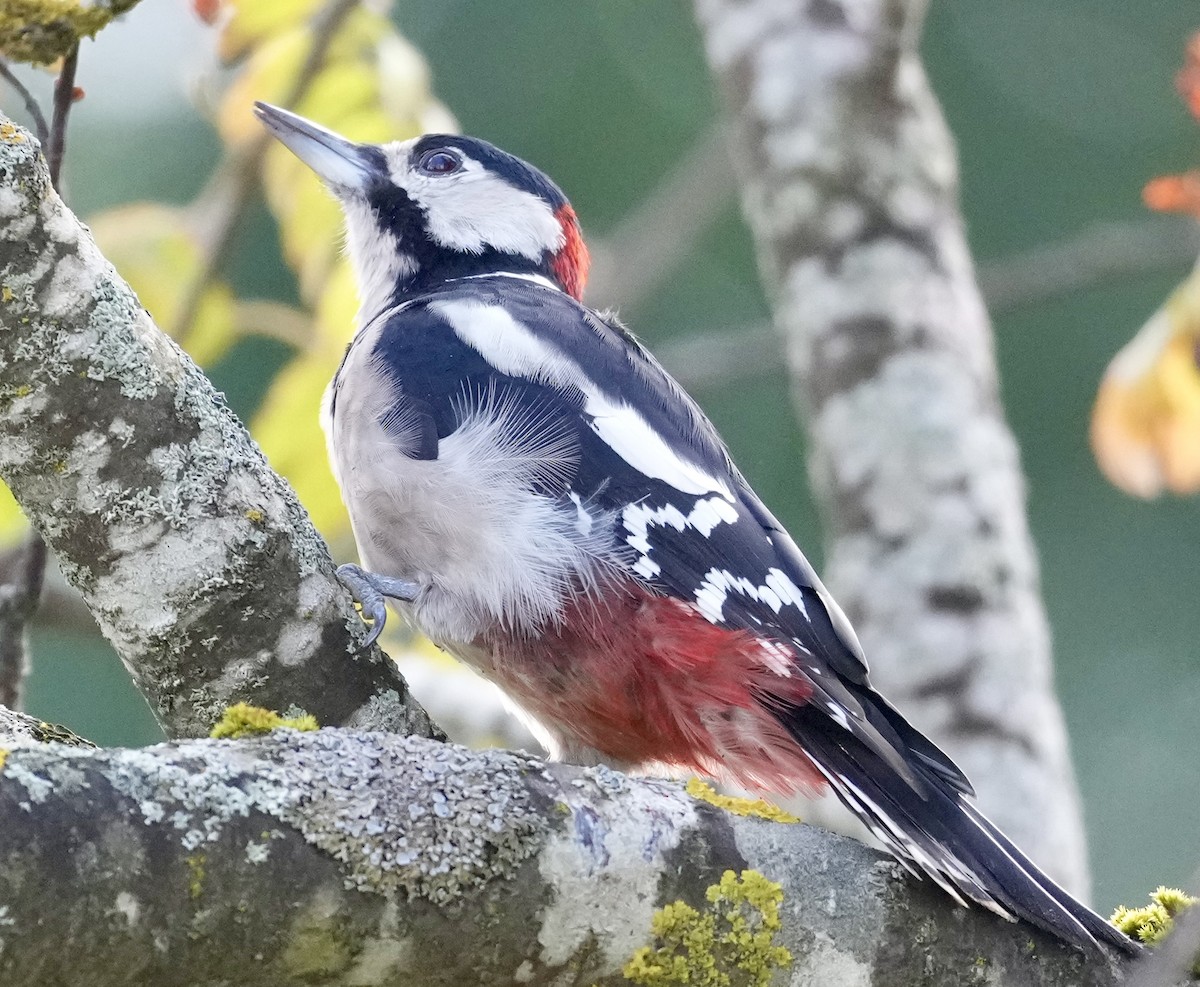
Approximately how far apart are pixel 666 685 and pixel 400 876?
733mm

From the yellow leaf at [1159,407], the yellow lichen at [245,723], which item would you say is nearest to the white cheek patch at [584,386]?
the yellow leaf at [1159,407]

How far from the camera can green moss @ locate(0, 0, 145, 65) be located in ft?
5.40

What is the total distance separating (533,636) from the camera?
191 centimetres

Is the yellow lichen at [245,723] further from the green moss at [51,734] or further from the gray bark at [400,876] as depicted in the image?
the green moss at [51,734]

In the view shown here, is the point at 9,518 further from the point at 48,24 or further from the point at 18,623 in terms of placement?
the point at 48,24

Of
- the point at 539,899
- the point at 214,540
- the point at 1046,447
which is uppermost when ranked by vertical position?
the point at 214,540

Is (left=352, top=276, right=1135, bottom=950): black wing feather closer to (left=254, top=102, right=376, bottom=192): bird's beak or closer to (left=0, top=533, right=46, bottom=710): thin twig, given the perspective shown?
(left=254, top=102, right=376, bottom=192): bird's beak

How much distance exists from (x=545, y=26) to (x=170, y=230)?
504 centimetres

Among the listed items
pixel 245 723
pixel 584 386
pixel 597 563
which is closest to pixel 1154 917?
pixel 597 563

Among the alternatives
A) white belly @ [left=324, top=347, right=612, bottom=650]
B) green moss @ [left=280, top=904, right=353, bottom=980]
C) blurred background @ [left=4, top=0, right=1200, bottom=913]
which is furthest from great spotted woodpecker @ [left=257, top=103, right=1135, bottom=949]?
blurred background @ [left=4, top=0, right=1200, bottom=913]

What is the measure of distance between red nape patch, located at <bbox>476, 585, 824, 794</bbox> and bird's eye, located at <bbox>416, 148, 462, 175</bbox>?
3.49 feet

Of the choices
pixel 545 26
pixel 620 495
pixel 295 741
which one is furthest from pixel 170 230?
pixel 545 26

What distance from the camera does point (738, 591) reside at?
1857mm

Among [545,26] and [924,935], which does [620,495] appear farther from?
[545,26]
